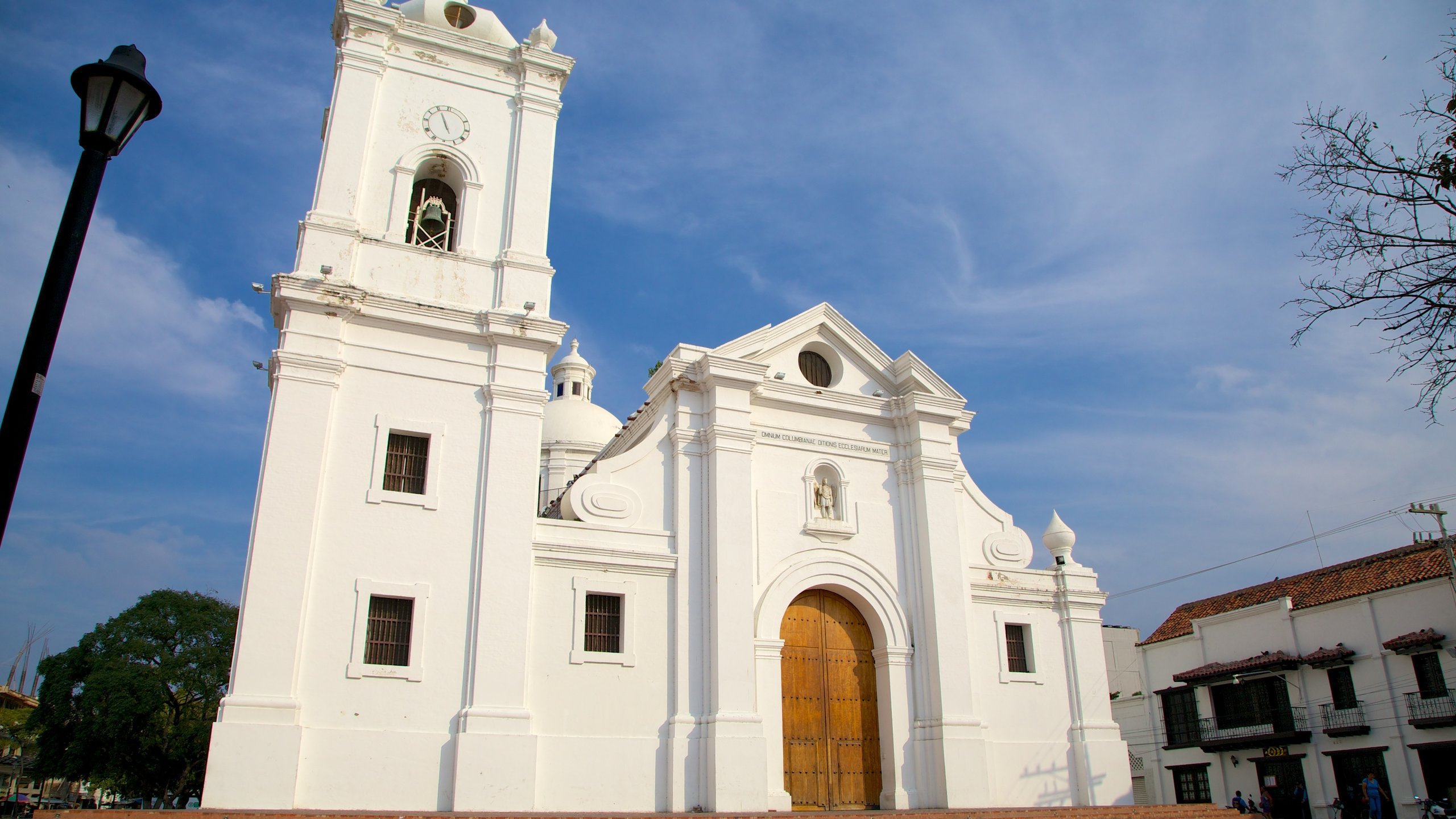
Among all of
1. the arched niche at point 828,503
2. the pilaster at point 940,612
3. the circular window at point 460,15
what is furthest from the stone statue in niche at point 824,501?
the circular window at point 460,15

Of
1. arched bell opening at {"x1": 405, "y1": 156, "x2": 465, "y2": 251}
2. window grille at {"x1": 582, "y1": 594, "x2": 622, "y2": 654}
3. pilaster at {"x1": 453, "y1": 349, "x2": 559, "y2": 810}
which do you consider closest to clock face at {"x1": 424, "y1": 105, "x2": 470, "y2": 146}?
arched bell opening at {"x1": 405, "y1": 156, "x2": 465, "y2": 251}

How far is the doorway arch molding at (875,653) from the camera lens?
15750mm

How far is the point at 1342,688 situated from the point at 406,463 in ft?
87.4

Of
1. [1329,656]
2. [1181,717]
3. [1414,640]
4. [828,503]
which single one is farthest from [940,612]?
[1181,717]

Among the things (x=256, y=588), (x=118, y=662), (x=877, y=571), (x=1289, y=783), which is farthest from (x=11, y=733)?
(x=1289, y=783)

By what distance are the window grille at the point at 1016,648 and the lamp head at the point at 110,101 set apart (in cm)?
1651

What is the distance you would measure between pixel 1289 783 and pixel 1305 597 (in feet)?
17.9

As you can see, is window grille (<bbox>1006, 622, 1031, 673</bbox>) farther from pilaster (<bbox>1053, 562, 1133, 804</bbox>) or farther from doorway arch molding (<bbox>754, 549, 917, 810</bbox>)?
doorway arch molding (<bbox>754, 549, 917, 810</bbox>)

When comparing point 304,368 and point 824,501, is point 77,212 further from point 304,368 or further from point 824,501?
point 824,501

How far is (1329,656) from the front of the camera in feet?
92.4

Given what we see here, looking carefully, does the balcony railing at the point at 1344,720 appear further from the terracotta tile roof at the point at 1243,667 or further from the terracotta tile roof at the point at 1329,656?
the terracotta tile roof at the point at 1243,667

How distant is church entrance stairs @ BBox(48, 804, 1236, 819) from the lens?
1073cm

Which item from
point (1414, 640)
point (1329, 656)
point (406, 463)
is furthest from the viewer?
point (1329, 656)

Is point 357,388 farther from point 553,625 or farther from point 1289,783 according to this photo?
point 1289,783
